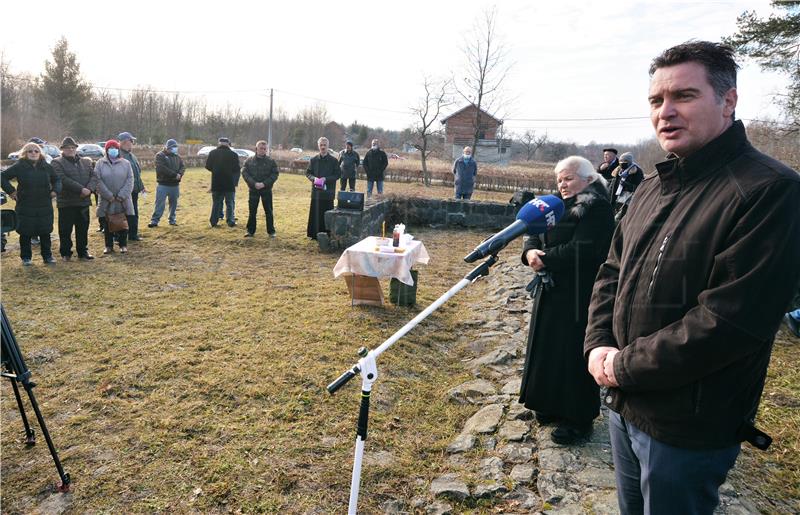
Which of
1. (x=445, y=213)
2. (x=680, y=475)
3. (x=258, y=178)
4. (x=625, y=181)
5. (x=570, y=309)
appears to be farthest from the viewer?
(x=445, y=213)

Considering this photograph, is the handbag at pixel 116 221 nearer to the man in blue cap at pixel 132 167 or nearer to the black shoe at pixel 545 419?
the man in blue cap at pixel 132 167

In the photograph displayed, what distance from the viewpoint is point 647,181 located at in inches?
79.7

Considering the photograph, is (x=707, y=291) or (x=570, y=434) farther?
(x=570, y=434)

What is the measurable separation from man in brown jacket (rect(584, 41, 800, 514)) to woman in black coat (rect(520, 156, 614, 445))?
1515mm

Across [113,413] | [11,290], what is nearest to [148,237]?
[11,290]

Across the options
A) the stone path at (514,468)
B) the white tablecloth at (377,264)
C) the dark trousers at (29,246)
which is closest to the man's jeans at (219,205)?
the dark trousers at (29,246)

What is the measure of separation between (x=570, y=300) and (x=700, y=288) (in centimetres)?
186

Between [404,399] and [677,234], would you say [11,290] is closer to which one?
[404,399]

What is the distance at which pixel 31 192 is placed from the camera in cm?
736

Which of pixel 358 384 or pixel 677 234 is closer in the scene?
pixel 677 234

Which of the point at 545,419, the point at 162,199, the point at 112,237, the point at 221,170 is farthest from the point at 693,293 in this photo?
the point at 162,199

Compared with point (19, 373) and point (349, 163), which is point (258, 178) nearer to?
point (349, 163)

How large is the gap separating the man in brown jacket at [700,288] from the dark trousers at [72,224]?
8.51m

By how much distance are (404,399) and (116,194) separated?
22.8 ft
